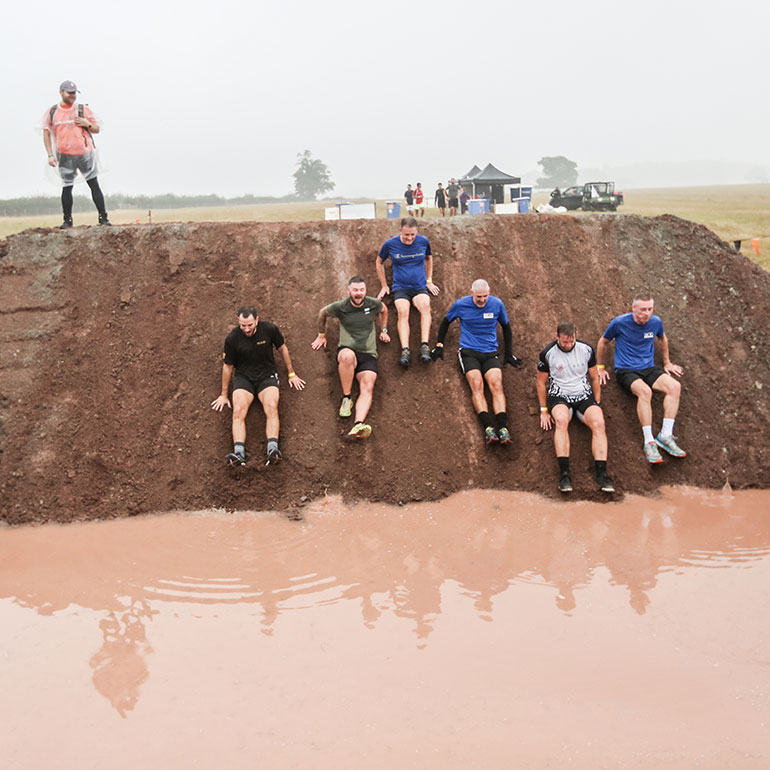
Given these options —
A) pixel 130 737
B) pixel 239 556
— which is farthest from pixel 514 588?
pixel 130 737

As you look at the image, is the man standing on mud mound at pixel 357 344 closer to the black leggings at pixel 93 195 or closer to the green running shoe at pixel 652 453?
the green running shoe at pixel 652 453

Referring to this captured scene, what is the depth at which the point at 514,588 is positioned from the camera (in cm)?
532

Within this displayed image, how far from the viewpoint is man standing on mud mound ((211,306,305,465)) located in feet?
23.0

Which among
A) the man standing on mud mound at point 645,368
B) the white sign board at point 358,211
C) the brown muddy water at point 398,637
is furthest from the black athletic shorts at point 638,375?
the white sign board at point 358,211

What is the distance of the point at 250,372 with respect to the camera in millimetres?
7316

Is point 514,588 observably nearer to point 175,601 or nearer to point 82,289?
point 175,601

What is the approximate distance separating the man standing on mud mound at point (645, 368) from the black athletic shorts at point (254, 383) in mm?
3706

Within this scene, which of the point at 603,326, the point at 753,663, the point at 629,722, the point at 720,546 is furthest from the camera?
the point at 603,326

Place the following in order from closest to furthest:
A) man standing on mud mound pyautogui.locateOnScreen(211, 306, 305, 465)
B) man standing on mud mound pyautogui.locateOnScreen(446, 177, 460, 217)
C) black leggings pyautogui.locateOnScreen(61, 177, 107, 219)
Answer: man standing on mud mound pyautogui.locateOnScreen(211, 306, 305, 465)
black leggings pyautogui.locateOnScreen(61, 177, 107, 219)
man standing on mud mound pyautogui.locateOnScreen(446, 177, 460, 217)

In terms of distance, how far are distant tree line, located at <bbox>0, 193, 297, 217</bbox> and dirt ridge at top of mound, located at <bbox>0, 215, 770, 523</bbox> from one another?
23386mm

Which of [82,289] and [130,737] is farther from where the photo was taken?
[82,289]

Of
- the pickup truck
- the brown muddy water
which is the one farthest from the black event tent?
the brown muddy water

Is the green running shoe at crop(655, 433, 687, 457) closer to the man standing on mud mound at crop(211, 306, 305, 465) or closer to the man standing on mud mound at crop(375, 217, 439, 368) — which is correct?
the man standing on mud mound at crop(375, 217, 439, 368)

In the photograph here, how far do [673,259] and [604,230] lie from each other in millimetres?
1111
